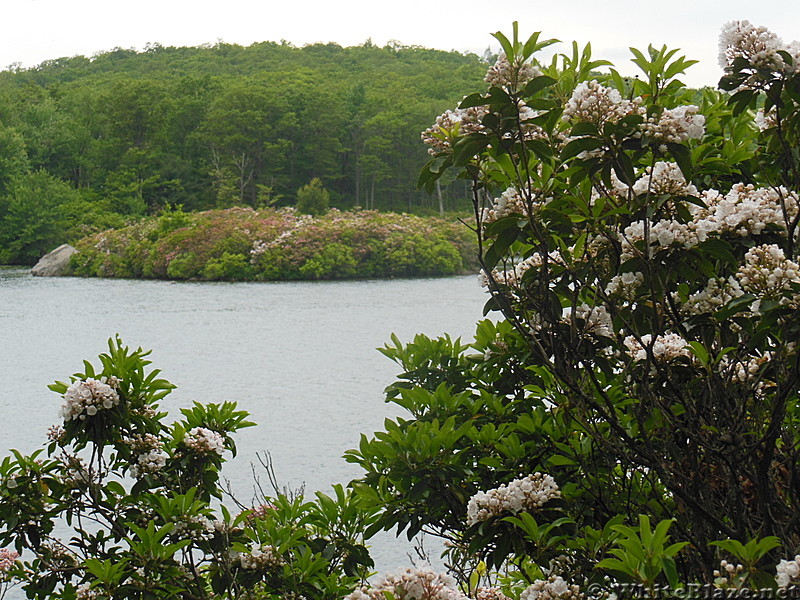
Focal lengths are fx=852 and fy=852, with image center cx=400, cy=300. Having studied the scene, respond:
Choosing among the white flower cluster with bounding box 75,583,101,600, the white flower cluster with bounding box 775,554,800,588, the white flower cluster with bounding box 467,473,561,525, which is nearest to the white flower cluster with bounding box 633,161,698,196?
the white flower cluster with bounding box 467,473,561,525

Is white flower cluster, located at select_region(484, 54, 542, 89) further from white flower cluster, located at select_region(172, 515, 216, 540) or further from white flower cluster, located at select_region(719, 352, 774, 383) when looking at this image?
white flower cluster, located at select_region(172, 515, 216, 540)

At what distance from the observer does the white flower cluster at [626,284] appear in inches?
48.7

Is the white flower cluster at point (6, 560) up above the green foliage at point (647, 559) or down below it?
below

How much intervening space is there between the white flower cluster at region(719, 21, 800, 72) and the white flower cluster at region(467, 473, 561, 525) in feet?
2.14

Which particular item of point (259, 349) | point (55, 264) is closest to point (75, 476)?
point (259, 349)

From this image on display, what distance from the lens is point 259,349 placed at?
263 inches

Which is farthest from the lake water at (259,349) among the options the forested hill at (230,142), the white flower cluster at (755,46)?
the forested hill at (230,142)

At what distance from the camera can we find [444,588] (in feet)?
3.00

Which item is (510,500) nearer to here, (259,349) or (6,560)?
(6,560)

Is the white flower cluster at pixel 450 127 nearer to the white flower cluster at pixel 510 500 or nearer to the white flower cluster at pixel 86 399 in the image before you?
the white flower cluster at pixel 510 500

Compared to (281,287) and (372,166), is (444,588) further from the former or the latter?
(372,166)

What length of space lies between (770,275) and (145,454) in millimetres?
1242

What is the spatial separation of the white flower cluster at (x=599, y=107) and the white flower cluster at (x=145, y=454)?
3.52 ft

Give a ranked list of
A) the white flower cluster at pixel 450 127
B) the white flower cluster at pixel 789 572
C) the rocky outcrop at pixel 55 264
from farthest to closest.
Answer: the rocky outcrop at pixel 55 264, the white flower cluster at pixel 450 127, the white flower cluster at pixel 789 572
